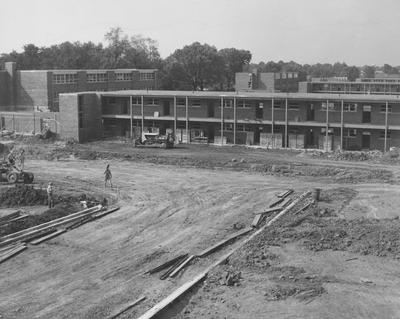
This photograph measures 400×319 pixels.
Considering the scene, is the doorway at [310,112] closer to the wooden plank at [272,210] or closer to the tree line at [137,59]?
the wooden plank at [272,210]

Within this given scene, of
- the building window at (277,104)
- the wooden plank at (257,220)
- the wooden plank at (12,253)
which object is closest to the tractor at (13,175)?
the wooden plank at (12,253)

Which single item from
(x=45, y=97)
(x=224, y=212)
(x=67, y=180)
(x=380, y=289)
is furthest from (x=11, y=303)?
(x=45, y=97)

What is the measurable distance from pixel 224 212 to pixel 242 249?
757 cm

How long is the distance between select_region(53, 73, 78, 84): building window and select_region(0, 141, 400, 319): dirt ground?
31213 millimetres

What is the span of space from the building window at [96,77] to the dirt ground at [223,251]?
1470 inches

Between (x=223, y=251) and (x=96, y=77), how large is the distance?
196 feet

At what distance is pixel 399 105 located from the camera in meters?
50.6

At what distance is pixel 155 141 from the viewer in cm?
5628

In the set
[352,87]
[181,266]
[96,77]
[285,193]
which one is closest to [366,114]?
[285,193]

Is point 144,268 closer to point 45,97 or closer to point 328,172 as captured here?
point 328,172

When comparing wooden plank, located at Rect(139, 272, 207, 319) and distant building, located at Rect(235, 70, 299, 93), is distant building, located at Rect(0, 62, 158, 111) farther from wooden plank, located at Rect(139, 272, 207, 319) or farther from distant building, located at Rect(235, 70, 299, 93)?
wooden plank, located at Rect(139, 272, 207, 319)

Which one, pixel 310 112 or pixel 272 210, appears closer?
pixel 272 210

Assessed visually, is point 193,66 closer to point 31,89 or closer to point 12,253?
point 31,89

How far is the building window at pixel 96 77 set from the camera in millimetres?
79812
